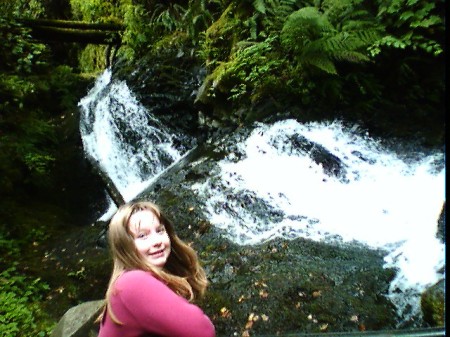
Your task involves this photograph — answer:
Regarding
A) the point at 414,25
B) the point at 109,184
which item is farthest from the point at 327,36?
the point at 109,184

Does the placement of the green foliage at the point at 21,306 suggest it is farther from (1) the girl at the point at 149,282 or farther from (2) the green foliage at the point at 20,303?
(1) the girl at the point at 149,282

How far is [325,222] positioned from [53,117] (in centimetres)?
906

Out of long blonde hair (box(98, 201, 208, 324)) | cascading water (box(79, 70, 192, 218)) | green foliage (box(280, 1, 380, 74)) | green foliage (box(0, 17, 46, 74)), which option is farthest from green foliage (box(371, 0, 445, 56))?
green foliage (box(0, 17, 46, 74))

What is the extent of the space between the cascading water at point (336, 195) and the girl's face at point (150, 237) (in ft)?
9.77

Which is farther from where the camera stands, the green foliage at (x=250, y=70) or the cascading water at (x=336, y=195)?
the green foliage at (x=250, y=70)

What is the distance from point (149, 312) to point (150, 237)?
40 cm

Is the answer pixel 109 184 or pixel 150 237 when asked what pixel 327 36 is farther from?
pixel 150 237

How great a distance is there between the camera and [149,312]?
129 cm

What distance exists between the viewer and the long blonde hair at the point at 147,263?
1.52m

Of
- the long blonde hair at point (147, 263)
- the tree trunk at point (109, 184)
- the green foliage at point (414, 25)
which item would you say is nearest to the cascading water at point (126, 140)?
the tree trunk at point (109, 184)

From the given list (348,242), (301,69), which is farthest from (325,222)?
(301,69)

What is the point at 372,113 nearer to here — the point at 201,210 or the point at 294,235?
the point at 294,235

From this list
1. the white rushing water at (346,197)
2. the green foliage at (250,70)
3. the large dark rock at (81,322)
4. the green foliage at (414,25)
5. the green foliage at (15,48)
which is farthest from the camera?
the green foliage at (15,48)

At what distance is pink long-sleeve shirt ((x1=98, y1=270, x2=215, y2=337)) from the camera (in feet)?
4.26
